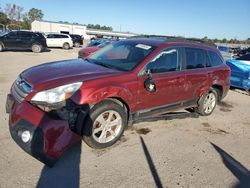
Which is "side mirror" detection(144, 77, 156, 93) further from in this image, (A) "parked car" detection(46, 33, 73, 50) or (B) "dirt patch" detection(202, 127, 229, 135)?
(A) "parked car" detection(46, 33, 73, 50)

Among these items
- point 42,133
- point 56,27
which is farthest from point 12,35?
point 56,27

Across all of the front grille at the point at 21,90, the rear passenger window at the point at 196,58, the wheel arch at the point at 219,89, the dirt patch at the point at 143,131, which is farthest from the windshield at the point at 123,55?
the wheel arch at the point at 219,89

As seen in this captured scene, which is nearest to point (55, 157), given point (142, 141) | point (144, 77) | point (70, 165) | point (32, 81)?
point (70, 165)

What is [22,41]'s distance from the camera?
67.9 feet

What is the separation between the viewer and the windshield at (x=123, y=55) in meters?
4.77

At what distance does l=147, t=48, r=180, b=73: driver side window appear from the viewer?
15.8 ft

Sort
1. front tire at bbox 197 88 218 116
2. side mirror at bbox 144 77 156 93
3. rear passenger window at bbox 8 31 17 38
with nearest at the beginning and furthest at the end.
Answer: side mirror at bbox 144 77 156 93
front tire at bbox 197 88 218 116
rear passenger window at bbox 8 31 17 38

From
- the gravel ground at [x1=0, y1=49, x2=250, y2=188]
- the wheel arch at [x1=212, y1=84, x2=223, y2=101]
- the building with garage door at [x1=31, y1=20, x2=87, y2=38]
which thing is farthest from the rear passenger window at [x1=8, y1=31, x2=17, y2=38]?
the building with garage door at [x1=31, y1=20, x2=87, y2=38]

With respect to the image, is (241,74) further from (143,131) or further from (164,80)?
(143,131)

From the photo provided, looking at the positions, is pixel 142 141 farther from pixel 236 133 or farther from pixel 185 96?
pixel 236 133

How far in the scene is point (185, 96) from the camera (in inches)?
222

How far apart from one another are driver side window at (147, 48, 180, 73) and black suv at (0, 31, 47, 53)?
58.0ft

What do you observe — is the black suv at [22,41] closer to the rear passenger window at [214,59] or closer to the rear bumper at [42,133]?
the rear passenger window at [214,59]

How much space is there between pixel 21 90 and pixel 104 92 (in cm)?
127
